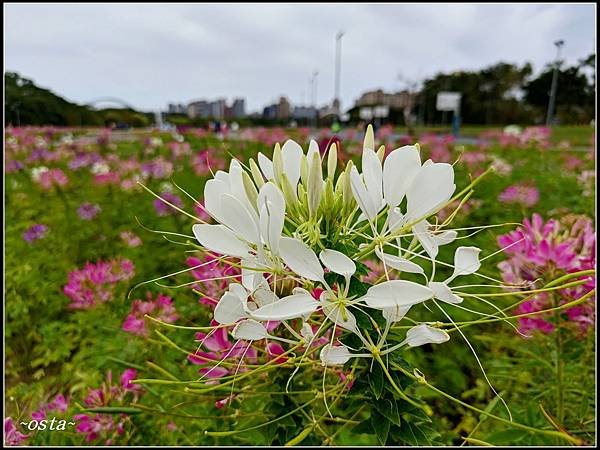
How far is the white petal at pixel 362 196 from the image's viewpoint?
403 mm

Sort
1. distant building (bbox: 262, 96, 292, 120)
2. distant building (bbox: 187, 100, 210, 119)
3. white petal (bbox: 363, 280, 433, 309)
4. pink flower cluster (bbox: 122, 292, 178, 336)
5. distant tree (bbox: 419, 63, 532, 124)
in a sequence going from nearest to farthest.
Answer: white petal (bbox: 363, 280, 433, 309) → pink flower cluster (bbox: 122, 292, 178, 336) → distant building (bbox: 187, 100, 210, 119) → distant building (bbox: 262, 96, 292, 120) → distant tree (bbox: 419, 63, 532, 124)

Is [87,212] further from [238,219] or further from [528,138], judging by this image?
[528,138]

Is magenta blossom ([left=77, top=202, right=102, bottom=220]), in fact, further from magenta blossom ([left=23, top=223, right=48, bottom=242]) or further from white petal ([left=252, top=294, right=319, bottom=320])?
white petal ([left=252, top=294, right=319, bottom=320])

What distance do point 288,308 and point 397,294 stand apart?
0.33 feet

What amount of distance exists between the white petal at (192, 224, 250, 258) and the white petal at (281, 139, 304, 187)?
0.34 ft

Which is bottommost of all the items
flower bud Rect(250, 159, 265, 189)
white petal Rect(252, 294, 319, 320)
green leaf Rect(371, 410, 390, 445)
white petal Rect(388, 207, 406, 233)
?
green leaf Rect(371, 410, 390, 445)

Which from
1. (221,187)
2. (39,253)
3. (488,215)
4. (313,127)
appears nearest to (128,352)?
(221,187)

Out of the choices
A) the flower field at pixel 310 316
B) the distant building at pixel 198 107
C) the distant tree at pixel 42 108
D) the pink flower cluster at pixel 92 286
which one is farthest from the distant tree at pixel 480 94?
the pink flower cluster at pixel 92 286

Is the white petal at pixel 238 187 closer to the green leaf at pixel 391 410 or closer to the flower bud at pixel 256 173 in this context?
the flower bud at pixel 256 173

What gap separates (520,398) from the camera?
40.4 inches

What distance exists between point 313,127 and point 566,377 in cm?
404

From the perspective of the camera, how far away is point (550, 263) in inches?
29.9

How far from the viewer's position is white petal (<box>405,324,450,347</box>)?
42cm

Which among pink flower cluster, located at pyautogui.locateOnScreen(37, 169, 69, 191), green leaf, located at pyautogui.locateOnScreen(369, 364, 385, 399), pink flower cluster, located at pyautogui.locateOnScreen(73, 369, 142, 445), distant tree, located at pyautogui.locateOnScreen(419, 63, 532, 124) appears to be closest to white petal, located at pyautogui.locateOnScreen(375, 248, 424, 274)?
green leaf, located at pyautogui.locateOnScreen(369, 364, 385, 399)
